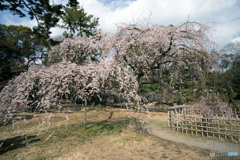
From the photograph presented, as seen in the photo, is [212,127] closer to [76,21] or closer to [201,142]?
[201,142]

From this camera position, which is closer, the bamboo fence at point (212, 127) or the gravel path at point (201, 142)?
the gravel path at point (201, 142)

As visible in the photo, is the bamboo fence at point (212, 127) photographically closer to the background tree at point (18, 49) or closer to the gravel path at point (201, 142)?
the gravel path at point (201, 142)

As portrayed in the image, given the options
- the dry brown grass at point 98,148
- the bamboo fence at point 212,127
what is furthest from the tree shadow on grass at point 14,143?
the bamboo fence at point 212,127

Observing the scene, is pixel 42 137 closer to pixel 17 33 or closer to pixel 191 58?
pixel 191 58

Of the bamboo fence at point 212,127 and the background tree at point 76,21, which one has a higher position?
the background tree at point 76,21

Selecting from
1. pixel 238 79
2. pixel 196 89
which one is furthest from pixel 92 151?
pixel 238 79

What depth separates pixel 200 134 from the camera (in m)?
6.22

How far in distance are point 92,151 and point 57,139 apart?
6.85 ft

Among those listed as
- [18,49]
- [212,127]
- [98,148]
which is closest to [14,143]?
[98,148]

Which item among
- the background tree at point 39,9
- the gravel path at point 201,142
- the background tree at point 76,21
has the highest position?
the background tree at point 76,21

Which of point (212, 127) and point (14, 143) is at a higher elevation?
point (212, 127)

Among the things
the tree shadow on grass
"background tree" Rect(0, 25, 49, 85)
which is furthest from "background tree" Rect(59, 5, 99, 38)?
the tree shadow on grass

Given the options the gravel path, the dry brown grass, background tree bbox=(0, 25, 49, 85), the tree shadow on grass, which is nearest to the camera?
the dry brown grass

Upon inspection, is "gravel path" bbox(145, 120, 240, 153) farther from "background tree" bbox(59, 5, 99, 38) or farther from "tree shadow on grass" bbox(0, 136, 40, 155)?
"background tree" bbox(59, 5, 99, 38)
